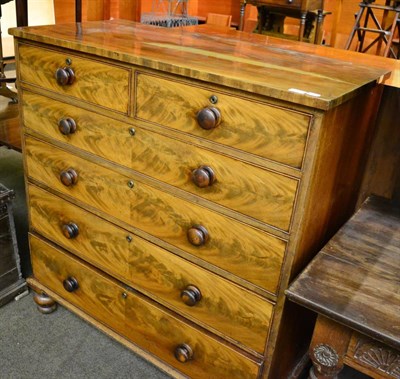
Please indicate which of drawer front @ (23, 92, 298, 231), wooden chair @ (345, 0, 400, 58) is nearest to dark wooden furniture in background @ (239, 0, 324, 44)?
wooden chair @ (345, 0, 400, 58)

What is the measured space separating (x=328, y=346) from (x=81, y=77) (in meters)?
0.84

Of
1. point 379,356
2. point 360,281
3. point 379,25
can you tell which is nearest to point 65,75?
point 360,281

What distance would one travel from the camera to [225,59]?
1.07m

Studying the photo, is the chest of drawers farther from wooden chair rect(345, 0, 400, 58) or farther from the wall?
the wall

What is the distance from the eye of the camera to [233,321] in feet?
3.61

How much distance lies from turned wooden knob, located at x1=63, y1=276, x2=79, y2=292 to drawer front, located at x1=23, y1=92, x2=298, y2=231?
45cm

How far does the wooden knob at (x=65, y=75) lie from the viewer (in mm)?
1156

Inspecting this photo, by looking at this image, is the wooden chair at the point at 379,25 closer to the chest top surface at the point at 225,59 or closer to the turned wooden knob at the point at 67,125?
the chest top surface at the point at 225,59

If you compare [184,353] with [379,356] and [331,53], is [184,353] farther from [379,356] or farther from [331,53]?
[331,53]

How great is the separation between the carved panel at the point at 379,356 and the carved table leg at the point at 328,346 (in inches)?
1.1

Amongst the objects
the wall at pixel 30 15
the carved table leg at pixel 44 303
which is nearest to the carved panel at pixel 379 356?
the carved table leg at pixel 44 303

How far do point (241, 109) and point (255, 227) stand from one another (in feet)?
0.83

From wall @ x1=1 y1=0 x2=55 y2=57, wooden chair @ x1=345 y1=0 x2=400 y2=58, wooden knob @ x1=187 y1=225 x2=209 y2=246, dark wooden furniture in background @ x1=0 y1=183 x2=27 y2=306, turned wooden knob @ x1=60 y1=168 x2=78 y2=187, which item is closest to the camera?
wooden knob @ x1=187 y1=225 x2=209 y2=246

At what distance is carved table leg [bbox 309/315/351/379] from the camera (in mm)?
883
